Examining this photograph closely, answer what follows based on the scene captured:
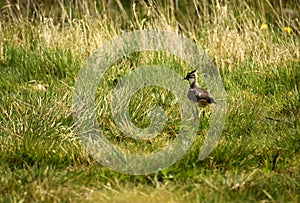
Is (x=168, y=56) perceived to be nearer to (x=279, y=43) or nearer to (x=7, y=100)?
(x=279, y=43)

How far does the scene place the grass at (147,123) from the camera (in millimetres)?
3285

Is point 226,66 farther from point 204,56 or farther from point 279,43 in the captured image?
point 279,43

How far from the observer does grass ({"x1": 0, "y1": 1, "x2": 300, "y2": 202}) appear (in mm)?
3285

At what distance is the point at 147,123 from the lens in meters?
4.41

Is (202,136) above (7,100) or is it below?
below

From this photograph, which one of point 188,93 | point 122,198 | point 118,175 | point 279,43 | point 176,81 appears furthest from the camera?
point 279,43

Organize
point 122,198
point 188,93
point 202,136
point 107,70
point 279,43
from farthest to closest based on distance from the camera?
point 279,43, point 107,70, point 188,93, point 202,136, point 122,198

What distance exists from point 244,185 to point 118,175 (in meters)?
0.74

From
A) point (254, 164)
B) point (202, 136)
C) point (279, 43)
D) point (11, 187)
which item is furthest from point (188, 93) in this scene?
point (279, 43)

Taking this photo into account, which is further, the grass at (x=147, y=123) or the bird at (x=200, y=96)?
the bird at (x=200, y=96)

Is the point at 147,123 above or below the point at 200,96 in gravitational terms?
below

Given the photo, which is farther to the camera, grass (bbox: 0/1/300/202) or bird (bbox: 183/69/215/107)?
bird (bbox: 183/69/215/107)

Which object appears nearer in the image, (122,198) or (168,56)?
(122,198)

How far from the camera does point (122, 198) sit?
318cm
